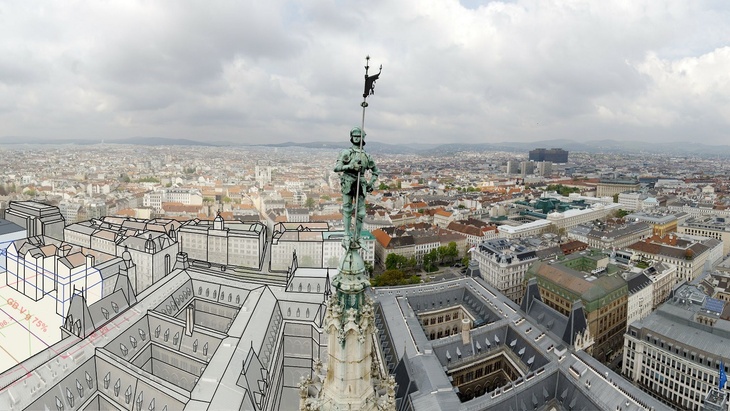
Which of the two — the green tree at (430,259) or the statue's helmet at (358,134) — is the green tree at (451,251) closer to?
the green tree at (430,259)

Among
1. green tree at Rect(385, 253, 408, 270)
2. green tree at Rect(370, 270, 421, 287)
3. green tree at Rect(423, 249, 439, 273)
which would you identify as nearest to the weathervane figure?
green tree at Rect(370, 270, 421, 287)

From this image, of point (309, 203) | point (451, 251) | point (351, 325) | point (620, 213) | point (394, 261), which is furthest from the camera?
point (620, 213)

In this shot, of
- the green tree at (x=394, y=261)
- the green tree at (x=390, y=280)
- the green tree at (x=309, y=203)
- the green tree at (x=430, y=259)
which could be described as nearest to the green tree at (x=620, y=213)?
the green tree at (x=430, y=259)

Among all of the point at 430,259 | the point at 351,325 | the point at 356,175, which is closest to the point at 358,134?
the point at 356,175

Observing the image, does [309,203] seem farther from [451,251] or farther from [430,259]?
[451,251]

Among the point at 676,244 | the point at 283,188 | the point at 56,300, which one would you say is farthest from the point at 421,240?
the point at 56,300

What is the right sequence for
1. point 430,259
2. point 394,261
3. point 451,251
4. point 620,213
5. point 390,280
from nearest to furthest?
point 390,280, point 394,261, point 430,259, point 451,251, point 620,213

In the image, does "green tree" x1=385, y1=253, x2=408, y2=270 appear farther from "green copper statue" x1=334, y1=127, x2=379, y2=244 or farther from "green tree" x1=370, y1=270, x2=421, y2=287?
"green copper statue" x1=334, y1=127, x2=379, y2=244

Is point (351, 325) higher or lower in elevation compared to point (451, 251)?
higher
